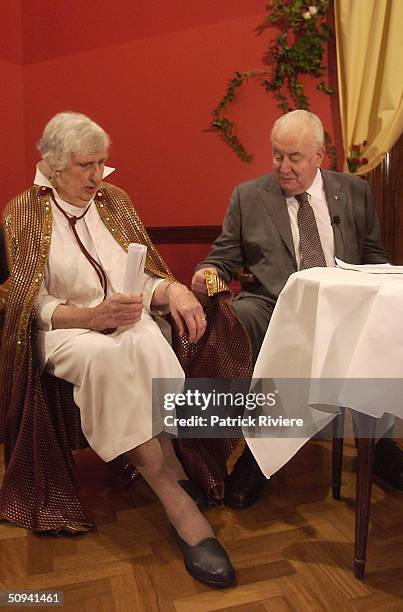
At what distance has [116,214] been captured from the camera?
6.72 feet

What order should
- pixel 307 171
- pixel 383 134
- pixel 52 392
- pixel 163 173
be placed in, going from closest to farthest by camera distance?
pixel 52 392
pixel 307 171
pixel 383 134
pixel 163 173

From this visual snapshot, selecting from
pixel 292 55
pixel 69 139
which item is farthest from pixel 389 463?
pixel 292 55

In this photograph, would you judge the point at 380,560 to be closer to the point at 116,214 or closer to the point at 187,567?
the point at 187,567

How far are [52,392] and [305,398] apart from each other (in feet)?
2.73

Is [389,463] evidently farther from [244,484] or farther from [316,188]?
[316,188]

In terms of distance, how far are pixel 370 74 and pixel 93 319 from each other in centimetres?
233

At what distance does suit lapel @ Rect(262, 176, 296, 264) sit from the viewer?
2.21 metres

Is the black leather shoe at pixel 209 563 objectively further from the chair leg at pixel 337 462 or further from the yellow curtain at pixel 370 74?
the yellow curtain at pixel 370 74

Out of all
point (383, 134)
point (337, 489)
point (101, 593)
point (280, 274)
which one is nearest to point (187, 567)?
point (101, 593)

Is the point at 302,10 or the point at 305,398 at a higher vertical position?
the point at 302,10

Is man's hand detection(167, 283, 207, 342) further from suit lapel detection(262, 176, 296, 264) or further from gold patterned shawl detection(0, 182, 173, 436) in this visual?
suit lapel detection(262, 176, 296, 264)

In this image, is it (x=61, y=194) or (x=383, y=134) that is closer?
(x=61, y=194)

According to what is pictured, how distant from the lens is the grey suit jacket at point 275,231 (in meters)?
2.22

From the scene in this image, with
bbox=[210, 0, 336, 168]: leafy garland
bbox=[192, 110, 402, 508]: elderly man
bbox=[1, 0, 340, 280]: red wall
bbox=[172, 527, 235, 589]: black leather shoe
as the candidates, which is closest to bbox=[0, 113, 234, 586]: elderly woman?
bbox=[172, 527, 235, 589]: black leather shoe
